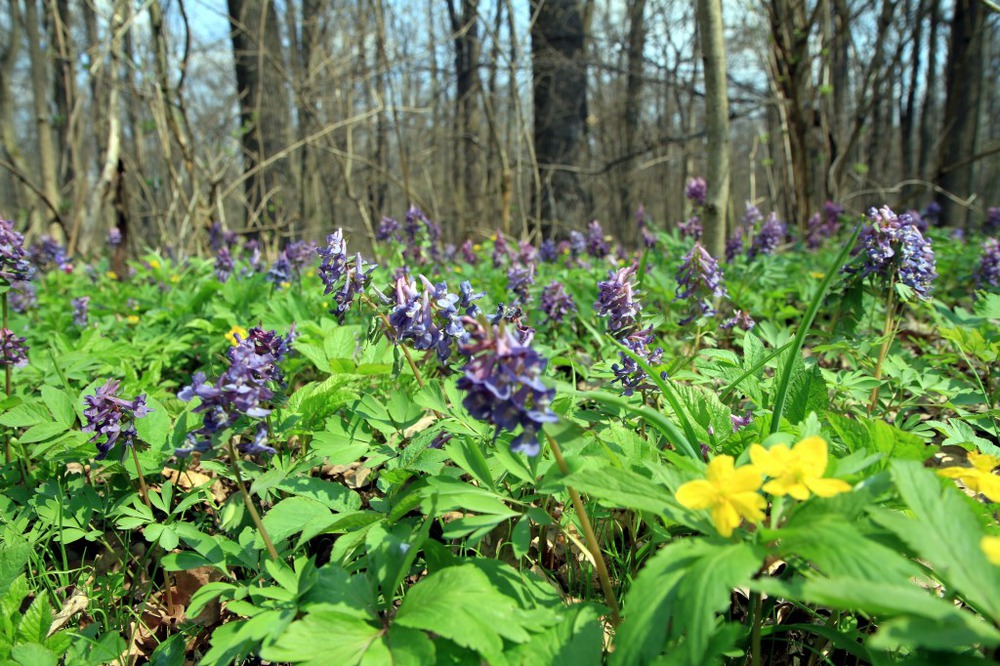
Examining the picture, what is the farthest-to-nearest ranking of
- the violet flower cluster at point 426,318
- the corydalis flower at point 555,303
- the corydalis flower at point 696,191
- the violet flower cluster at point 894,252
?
the corydalis flower at point 696,191
the corydalis flower at point 555,303
the violet flower cluster at point 894,252
the violet flower cluster at point 426,318

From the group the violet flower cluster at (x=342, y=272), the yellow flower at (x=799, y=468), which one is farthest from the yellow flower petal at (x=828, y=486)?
the violet flower cluster at (x=342, y=272)

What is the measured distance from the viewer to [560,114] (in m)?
9.92

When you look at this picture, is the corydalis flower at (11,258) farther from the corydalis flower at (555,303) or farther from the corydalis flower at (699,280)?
the corydalis flower at (699,280)

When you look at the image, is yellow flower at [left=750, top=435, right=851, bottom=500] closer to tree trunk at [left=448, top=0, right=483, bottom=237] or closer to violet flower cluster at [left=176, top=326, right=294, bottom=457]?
violet flower cluster at [left=176, top=326, right=294, bottom=457]

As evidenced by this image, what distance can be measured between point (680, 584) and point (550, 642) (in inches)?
13.0

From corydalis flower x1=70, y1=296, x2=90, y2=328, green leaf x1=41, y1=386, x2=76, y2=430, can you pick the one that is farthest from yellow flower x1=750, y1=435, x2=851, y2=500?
corydalis flower x1=70, y1=296, x2=90, y2=328

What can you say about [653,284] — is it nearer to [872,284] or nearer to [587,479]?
[872,284]

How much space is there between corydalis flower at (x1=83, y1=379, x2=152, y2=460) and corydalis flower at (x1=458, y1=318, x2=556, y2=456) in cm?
141

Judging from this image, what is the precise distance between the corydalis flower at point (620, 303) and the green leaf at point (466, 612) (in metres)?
1.17

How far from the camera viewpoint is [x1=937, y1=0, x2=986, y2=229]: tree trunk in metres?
9.88

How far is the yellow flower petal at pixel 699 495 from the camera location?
106cm

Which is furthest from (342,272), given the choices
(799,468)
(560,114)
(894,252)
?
(560,114)

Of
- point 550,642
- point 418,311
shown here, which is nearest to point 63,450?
point 418,311

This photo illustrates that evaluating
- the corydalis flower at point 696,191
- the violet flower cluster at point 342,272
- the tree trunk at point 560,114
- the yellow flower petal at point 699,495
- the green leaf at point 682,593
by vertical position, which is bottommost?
the green leaf at point 682,593
